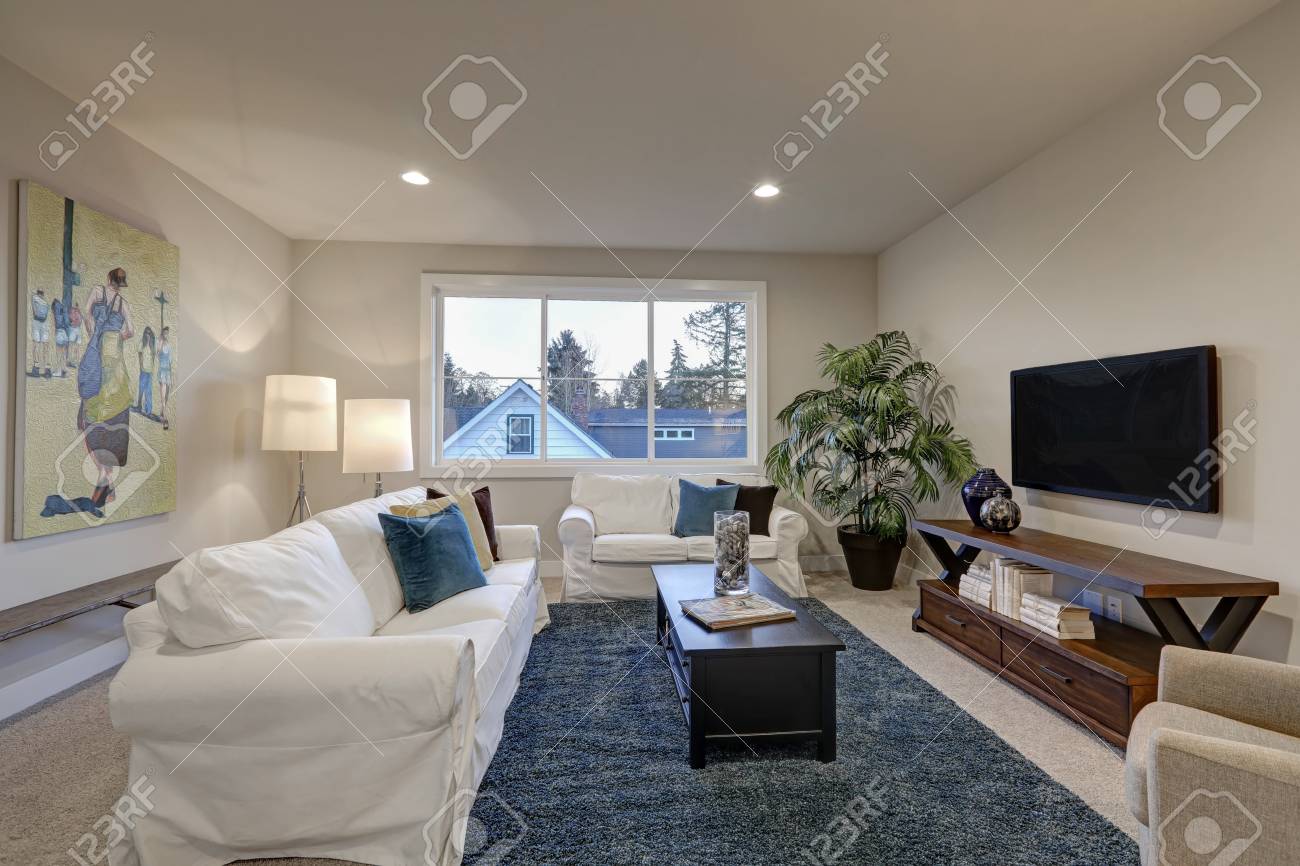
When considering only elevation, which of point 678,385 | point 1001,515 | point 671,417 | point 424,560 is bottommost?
point 424,560

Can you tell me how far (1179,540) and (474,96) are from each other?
3554mm

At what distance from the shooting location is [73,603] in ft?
8.16

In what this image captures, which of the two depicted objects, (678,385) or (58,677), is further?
(678,385)

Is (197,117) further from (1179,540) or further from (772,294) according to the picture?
(1179,540)

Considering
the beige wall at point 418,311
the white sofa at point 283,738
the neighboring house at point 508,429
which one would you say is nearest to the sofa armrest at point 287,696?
the white sofa at point 283,738

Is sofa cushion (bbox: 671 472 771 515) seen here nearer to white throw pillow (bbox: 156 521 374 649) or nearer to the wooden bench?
white throw pillow (bbox: 156 521 374 649)

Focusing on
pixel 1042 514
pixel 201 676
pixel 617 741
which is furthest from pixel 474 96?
pixel 1042 514

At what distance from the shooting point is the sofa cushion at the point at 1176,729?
1341 mm

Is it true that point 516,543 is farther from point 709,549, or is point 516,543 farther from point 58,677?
point 58,677

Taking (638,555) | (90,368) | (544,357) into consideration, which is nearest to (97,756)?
(90,368)

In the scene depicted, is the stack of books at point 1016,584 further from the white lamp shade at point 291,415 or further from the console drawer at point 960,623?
the white lamp shade at point 291,415

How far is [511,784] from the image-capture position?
6.29ft

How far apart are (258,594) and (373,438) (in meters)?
2.46

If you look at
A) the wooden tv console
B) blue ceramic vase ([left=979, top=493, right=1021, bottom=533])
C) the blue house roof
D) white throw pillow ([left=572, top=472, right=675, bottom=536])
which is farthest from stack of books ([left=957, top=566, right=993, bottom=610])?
the blue house roof
